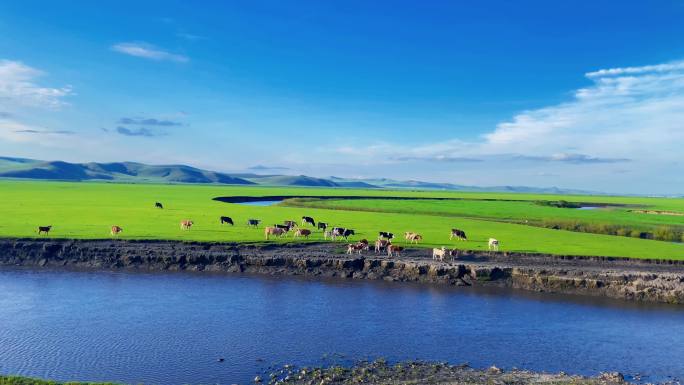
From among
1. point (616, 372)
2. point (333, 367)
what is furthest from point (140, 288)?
point (616, 372)

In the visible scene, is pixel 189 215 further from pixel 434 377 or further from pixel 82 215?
pixel 434 377

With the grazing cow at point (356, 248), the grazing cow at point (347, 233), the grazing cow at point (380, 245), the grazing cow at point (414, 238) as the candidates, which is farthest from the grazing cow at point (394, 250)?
the grazing cow at point (347, 233)

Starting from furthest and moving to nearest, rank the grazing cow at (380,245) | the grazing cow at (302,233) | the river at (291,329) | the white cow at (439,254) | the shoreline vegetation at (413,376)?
the grazing cow at (302,233) < the grazing cow at (380,245) < the white cow at (439,254) < the river at (291,329) < the shoreline vegetation at (413,376)

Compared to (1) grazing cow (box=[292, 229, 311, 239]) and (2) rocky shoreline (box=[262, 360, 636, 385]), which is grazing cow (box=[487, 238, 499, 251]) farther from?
(2) rocky shoreline (box=[262, 360, 636, 385])

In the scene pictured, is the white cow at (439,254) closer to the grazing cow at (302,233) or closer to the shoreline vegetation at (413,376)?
the grazing cow at (302,233)

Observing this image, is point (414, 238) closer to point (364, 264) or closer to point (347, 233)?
point (347, 233)

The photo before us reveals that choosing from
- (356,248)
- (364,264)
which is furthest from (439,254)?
(356,248)
